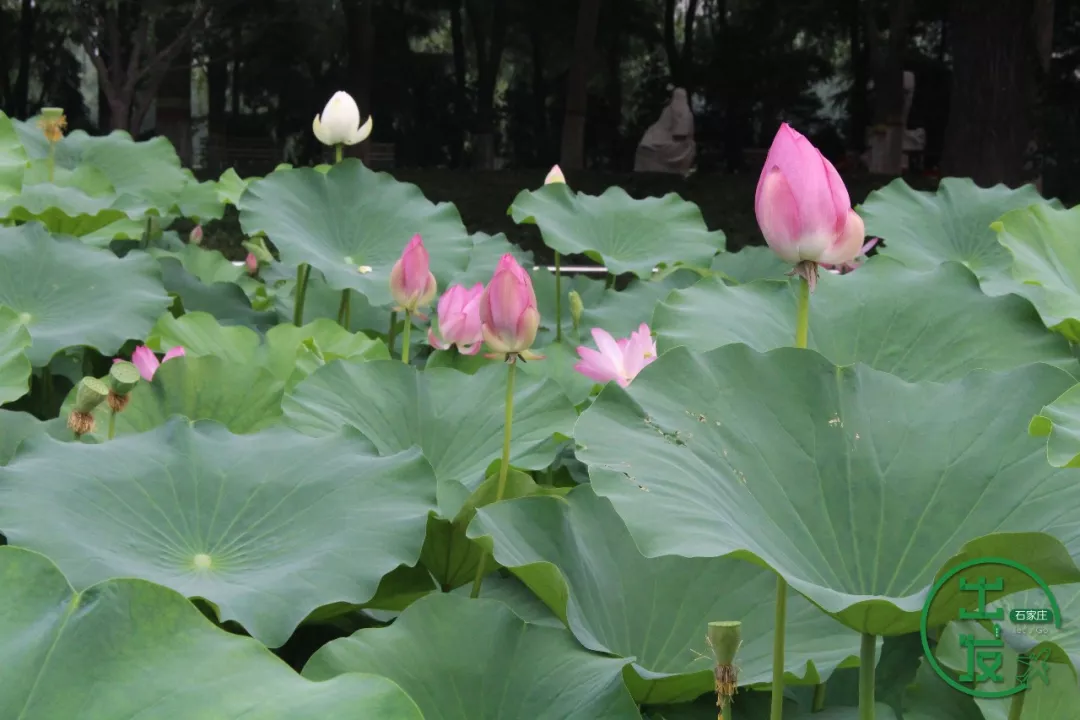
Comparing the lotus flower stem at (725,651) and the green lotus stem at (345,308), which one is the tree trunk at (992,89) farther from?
the lotus flower stem at (725,651)

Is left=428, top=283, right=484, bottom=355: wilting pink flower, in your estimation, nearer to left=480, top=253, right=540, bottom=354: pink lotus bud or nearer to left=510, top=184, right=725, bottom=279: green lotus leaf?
left=480, top=253, right=540, bottom=354: pink lotus bud

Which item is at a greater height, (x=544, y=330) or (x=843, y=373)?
(x=843, y=373)

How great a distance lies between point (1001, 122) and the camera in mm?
8602

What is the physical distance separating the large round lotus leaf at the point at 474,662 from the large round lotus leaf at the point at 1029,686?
8.6 inches

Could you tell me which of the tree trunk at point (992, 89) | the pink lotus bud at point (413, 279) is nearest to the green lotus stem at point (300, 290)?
the pink lotus bud at point (413, 279)

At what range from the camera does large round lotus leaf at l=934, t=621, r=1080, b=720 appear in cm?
70

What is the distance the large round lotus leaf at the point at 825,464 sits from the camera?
0.67 metres

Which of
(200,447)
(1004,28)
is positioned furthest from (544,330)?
(1004,28)

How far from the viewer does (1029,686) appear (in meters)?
0.70

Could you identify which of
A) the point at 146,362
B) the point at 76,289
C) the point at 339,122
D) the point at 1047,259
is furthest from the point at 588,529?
the point at 339,122

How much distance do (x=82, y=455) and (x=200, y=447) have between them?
0.09 meters

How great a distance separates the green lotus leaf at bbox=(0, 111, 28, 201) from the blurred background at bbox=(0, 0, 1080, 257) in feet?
27.9

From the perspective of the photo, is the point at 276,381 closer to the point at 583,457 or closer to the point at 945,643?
the point at 583,457

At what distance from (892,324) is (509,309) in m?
0.46
